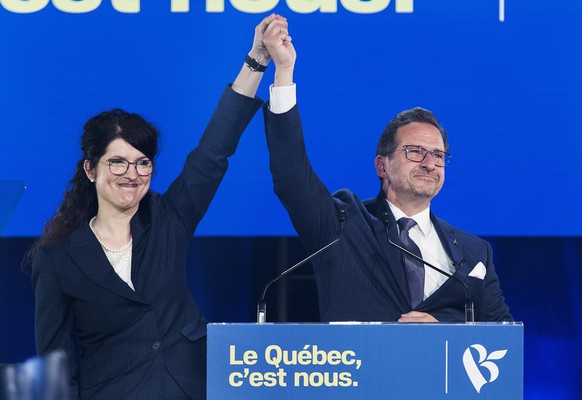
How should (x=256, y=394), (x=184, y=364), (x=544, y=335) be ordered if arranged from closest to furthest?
(x=256, y=394)
(x=184, y=364)
(x=544, y=335)

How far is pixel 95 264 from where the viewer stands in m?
2.65

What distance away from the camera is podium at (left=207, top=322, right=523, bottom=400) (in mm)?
2047

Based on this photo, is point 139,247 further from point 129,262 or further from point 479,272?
point 479,272

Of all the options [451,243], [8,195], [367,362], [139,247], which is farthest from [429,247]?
[8,195]

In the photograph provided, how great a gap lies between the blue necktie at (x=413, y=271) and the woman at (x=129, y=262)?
1.99 ft

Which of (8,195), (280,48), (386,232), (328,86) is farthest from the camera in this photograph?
(328,86)

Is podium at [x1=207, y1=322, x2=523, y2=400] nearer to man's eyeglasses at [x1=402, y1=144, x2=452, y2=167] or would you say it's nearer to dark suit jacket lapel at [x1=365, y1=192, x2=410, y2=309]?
dark suit jacket lapel at [x1=365, y1=192, x2=410, y2=309]

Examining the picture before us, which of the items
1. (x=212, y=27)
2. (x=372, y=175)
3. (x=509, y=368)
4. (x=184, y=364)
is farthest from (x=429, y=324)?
(x=212, y=27)

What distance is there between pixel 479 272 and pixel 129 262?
3.39 ft

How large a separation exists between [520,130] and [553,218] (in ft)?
1.15

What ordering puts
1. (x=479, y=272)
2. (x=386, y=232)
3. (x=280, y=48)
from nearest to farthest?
(x=280, y=48), (x=386, y=232), (x=479, y=272)

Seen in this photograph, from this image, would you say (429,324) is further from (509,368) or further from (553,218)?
(553,218)

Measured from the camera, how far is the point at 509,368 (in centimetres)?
206

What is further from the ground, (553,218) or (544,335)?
(553,218)
